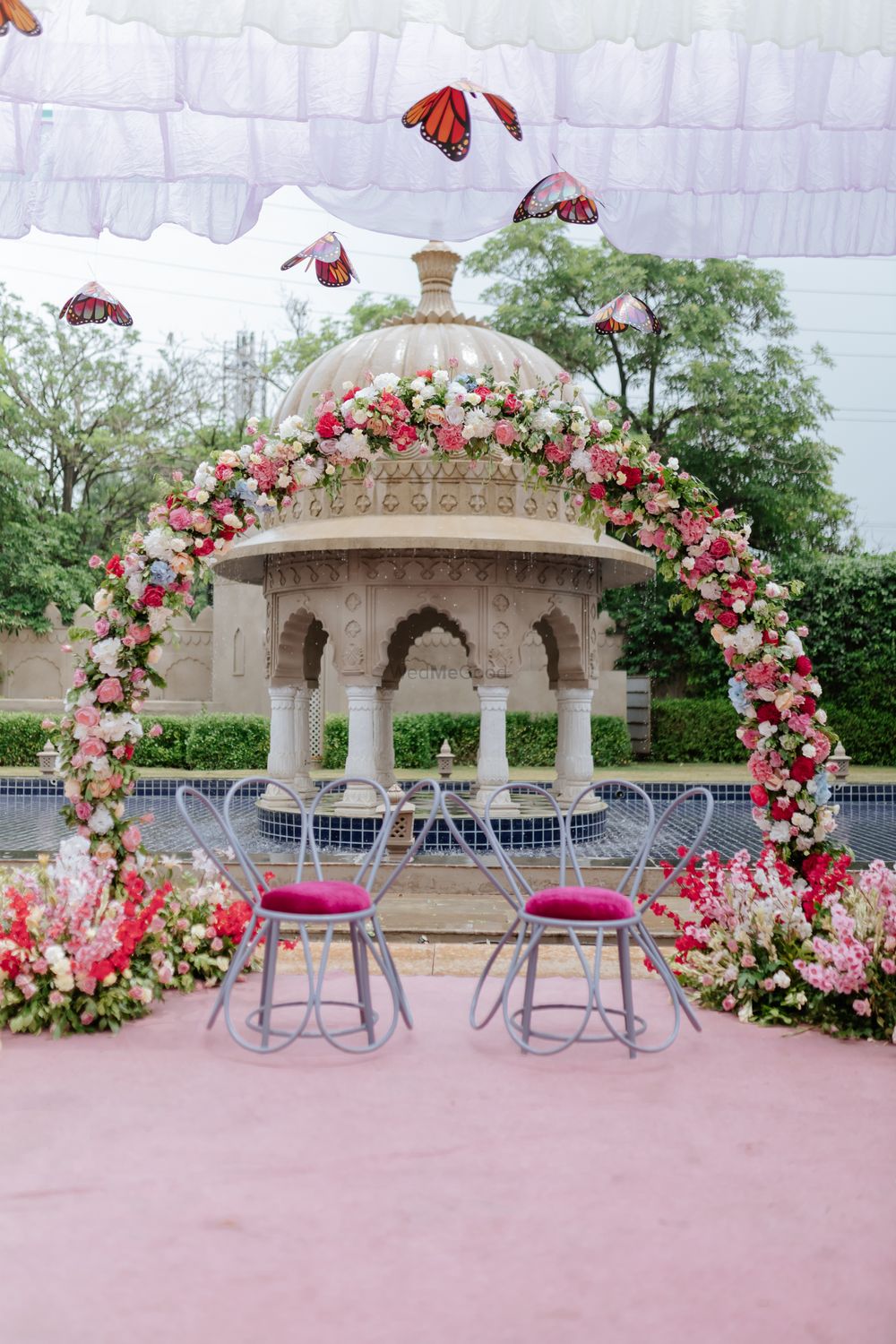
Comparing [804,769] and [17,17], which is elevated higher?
[17,17]

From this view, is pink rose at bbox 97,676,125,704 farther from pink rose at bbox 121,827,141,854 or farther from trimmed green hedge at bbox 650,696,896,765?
trimmed green hedge at bbox 650,696,896,765

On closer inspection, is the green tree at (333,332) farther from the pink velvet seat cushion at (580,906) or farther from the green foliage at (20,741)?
the pink velvet seat cushion at (580,906)

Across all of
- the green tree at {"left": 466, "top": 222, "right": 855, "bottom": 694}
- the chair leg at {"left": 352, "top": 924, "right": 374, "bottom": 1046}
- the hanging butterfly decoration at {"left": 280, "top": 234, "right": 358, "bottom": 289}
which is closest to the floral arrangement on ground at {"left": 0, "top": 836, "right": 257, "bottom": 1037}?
the chair leg at {"left": 352, "top": 924, "right": 374, "bottom": 1046}

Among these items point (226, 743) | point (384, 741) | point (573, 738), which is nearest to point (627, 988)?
point (573, 738)

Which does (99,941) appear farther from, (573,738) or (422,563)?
(573,738)

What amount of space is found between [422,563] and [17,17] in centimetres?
777

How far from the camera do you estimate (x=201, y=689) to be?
21469 millimetres

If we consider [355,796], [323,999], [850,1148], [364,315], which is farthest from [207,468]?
[364,315]

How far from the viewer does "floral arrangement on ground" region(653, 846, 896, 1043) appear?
4.21 metres

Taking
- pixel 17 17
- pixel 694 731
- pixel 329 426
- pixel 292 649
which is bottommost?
pixel 694 731

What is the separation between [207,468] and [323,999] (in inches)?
96.0

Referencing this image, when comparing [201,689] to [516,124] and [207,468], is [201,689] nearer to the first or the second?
[207,468]

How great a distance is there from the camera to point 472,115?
3609mm

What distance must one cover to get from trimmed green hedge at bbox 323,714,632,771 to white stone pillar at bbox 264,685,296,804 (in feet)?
17.9
